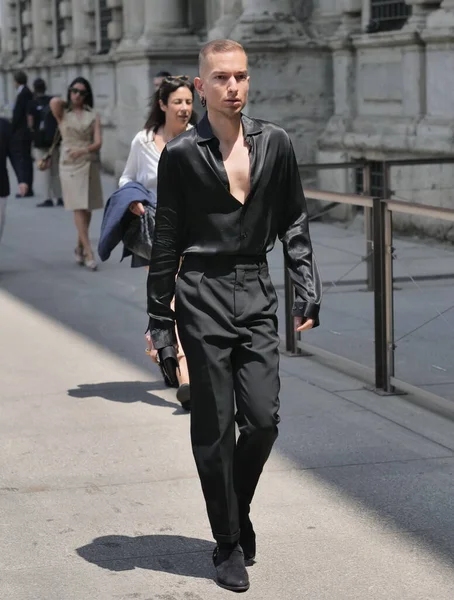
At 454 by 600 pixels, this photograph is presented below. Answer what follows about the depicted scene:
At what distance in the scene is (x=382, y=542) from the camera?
504 centimetres

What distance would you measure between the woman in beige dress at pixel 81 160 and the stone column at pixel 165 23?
7367mm

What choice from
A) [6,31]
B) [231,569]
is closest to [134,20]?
[6,31]

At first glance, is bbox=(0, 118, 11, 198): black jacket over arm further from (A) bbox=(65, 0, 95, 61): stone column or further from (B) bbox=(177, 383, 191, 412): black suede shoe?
(A) bbox=(65, 0, 95, 61): stone column

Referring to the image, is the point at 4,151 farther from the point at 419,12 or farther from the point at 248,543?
the point at 248,543

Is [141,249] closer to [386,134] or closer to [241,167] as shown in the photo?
[241,167]

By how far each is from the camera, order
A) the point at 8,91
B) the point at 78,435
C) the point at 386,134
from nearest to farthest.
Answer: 1. the point at 78,435
2. the point at 386,134
3. the point at 8,91

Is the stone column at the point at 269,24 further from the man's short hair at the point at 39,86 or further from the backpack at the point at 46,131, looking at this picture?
the man's short hair at the point at 39,86

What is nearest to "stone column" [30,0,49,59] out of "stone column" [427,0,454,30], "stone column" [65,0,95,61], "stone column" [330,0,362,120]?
"stone column" [65,0,95,61]

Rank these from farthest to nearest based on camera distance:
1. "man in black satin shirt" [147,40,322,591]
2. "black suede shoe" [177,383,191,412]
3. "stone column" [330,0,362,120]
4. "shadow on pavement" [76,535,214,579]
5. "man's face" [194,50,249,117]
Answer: "stone column" [330,0,362,120] < "black suede shoe" [177,383,191,412] < "shadow on pavement" [76,535,214,579] < "man in black satin shirt" [147,40,322,591] < "man's face" [194,50,249,117]

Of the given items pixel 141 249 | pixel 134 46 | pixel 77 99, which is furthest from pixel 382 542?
pixel 134 46

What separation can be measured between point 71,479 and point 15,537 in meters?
0.82

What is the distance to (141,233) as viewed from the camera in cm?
755

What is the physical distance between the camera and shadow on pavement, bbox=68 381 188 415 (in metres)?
7.54

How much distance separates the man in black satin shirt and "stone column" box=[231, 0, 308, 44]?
12.2 m
